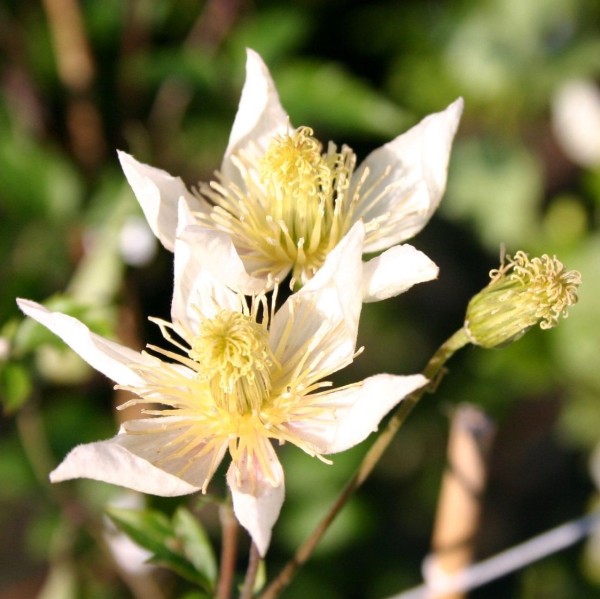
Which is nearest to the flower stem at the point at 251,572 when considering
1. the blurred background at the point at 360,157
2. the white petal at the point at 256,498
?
the white petal at the point at 256,498

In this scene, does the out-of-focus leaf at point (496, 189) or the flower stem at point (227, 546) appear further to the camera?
the out-of-focus leaf at point (496, 189)

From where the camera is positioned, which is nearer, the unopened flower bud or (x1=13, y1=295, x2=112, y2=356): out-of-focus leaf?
the unopened flower bud

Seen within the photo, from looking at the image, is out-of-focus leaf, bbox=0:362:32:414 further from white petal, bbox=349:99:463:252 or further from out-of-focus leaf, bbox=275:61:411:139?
out-of-focus leaf, bbox=275:61:411:139

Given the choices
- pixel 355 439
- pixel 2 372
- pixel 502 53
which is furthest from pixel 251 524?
pixel 502 53

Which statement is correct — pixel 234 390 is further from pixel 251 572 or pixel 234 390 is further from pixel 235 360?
pixel 251 572

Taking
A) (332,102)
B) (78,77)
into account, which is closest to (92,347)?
(332,102)

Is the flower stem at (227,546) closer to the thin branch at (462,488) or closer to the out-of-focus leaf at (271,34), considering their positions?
the thin branch at (462,488)

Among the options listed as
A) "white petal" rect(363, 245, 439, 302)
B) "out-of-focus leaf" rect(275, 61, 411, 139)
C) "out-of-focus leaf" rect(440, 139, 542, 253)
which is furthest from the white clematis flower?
"out-of-focus leaf" rect(440, 139, 542, 253)
